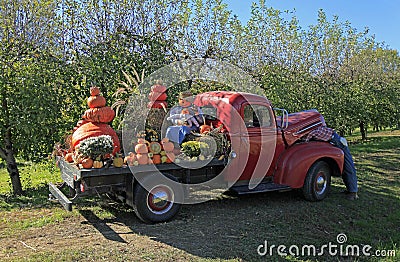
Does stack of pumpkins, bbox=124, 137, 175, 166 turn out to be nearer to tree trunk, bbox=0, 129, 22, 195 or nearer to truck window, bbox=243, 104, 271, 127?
truck window, bbox=243, 104, 271, 127

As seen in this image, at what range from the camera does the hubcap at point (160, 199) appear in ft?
20.2

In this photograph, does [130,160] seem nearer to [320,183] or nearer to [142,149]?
[142,149]

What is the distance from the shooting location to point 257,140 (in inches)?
283

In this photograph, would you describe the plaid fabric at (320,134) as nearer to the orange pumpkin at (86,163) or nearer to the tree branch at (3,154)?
the orange pumpkin at (86,163)

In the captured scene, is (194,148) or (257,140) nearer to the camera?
(194,148)

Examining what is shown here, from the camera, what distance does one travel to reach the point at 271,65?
15.1m

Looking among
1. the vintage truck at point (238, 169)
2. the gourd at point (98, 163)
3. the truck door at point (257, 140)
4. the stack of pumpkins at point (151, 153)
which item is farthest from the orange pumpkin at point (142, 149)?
the truck door at point (257, 140)

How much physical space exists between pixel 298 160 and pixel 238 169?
1154 millimetres

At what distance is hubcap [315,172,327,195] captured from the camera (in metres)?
7.77

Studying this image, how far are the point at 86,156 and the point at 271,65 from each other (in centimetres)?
1066

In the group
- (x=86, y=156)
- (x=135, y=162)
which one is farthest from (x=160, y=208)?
(x=86, y=156)

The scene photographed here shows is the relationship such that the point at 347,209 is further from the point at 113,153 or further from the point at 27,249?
the point at 27,249

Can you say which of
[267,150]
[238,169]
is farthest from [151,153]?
[267,150]

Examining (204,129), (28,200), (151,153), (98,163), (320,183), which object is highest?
(204,129)
